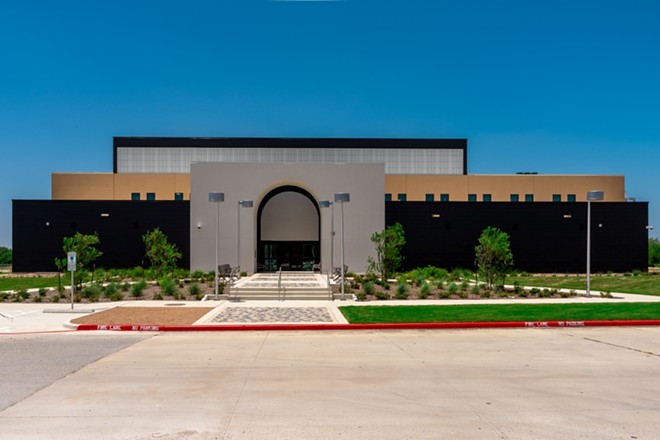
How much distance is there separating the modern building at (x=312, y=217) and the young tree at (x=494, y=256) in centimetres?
971

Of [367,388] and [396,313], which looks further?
[396,313]

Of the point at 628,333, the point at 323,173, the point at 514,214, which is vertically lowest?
the point at 628,333

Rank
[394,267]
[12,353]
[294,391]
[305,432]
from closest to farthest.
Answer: [305,432], [294,391], [12,353], [394,267]

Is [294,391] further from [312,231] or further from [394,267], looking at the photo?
[312,231]

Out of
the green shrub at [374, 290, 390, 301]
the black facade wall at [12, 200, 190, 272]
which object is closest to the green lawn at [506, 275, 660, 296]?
the green shrub at [374, 290, 390, 301]

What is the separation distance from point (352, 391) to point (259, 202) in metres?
30.7

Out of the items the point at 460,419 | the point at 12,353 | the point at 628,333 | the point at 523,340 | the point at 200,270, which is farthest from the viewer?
the point at 200,270

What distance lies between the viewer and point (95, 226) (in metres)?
40.4

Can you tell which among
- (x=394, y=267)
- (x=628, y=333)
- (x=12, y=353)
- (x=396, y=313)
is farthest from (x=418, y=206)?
(x=12, y=353)

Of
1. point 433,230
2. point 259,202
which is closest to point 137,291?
point 259,202

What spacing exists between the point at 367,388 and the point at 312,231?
32.9 meters

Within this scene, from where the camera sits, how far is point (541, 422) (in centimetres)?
707

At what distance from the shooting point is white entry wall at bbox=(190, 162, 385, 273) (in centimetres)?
3706

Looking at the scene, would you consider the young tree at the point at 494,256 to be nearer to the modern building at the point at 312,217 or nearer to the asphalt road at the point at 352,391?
the modern building at the point at 312,217
